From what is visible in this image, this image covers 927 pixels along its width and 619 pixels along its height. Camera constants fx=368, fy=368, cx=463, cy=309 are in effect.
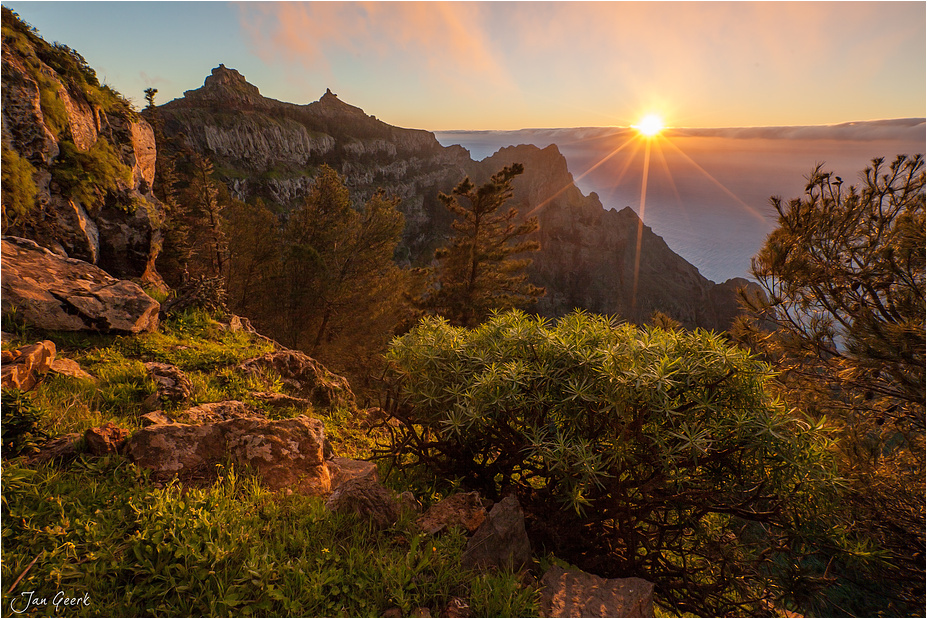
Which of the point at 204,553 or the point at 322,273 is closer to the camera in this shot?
the point at 204,553

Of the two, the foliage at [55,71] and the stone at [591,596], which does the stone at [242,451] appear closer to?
the stone at [591,596]

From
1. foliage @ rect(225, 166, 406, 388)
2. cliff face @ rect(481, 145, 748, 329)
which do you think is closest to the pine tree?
foliage @ rect(225, 166, 406, 388)

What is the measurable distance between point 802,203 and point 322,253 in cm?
1835

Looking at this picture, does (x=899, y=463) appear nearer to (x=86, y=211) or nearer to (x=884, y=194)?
(x=884, y=194)

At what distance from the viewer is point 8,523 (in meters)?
3.06

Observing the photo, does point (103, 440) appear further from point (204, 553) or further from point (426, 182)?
point (426, 182)

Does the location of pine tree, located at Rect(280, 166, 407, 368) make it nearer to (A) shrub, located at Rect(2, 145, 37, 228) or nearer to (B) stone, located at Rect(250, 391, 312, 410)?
(A) shrub, located at Rect(2, 145, 37, 228)

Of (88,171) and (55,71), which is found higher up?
(55,71)

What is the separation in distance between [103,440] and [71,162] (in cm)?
1028

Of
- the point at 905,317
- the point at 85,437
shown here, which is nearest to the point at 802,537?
the point at 905,317

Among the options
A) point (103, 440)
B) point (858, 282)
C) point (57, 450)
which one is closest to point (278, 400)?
point (103, 440)

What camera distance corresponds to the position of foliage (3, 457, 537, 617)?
276 centimetres

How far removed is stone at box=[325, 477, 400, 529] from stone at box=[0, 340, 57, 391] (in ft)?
13.7

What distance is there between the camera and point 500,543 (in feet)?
11.7
